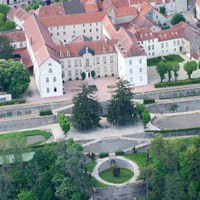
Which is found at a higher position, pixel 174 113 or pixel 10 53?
pixel 10 53

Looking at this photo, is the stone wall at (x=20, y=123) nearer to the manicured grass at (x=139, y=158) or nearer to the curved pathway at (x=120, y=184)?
the curved pathway at (x=120, y=184)

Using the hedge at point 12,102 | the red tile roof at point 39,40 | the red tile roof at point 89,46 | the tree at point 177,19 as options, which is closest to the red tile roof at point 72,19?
the red tile roof at point 39,40

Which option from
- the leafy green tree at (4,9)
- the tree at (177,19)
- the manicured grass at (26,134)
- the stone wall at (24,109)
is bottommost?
the manicured grass at (26,134)

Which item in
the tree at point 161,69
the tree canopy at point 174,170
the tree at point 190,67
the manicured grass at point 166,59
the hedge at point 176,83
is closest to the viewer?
the tree canopy at point 174,170

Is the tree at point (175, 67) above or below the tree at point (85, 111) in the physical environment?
above

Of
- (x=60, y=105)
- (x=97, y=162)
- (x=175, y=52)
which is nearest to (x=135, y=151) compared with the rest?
(x=97, y=162)

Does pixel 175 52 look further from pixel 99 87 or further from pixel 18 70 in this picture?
pixel 18 70
